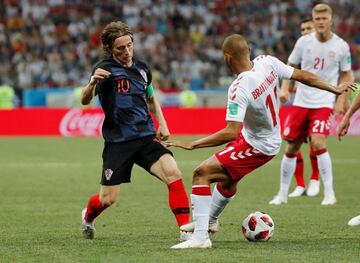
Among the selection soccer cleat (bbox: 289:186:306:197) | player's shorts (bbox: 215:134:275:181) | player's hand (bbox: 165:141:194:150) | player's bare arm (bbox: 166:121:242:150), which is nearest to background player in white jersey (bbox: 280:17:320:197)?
soccer cleat (bbox: 289:186:306:197)

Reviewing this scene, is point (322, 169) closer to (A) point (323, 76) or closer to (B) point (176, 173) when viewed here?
(A) point (323, 76)

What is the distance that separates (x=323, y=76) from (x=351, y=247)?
179 inches

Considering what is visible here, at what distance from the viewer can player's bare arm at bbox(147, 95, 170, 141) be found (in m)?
8.37

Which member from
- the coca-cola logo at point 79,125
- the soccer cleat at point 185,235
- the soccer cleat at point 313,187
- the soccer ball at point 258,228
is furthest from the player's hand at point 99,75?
the coca-cola logo at point 79,125

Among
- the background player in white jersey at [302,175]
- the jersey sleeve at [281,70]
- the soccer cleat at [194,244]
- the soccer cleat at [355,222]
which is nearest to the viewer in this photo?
the soccer cleat at [194,244]

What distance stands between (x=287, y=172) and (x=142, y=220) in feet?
8.47

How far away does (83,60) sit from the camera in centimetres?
2980

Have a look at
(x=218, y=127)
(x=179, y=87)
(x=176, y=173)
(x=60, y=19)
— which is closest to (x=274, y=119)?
(x=176, y=173)

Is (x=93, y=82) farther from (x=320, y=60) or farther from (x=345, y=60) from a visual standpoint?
(x=345, y=60)

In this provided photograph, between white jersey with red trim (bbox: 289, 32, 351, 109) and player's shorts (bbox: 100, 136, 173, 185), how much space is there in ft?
13.2

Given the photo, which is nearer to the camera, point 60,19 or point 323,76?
point 323,76

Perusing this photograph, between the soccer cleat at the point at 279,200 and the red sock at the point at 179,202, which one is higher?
the red sock at the point at 179,202

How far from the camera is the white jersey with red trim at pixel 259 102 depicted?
25.0 ft

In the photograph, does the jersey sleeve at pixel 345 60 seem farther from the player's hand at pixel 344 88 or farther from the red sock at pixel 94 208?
the red sock at pixel 94 208
